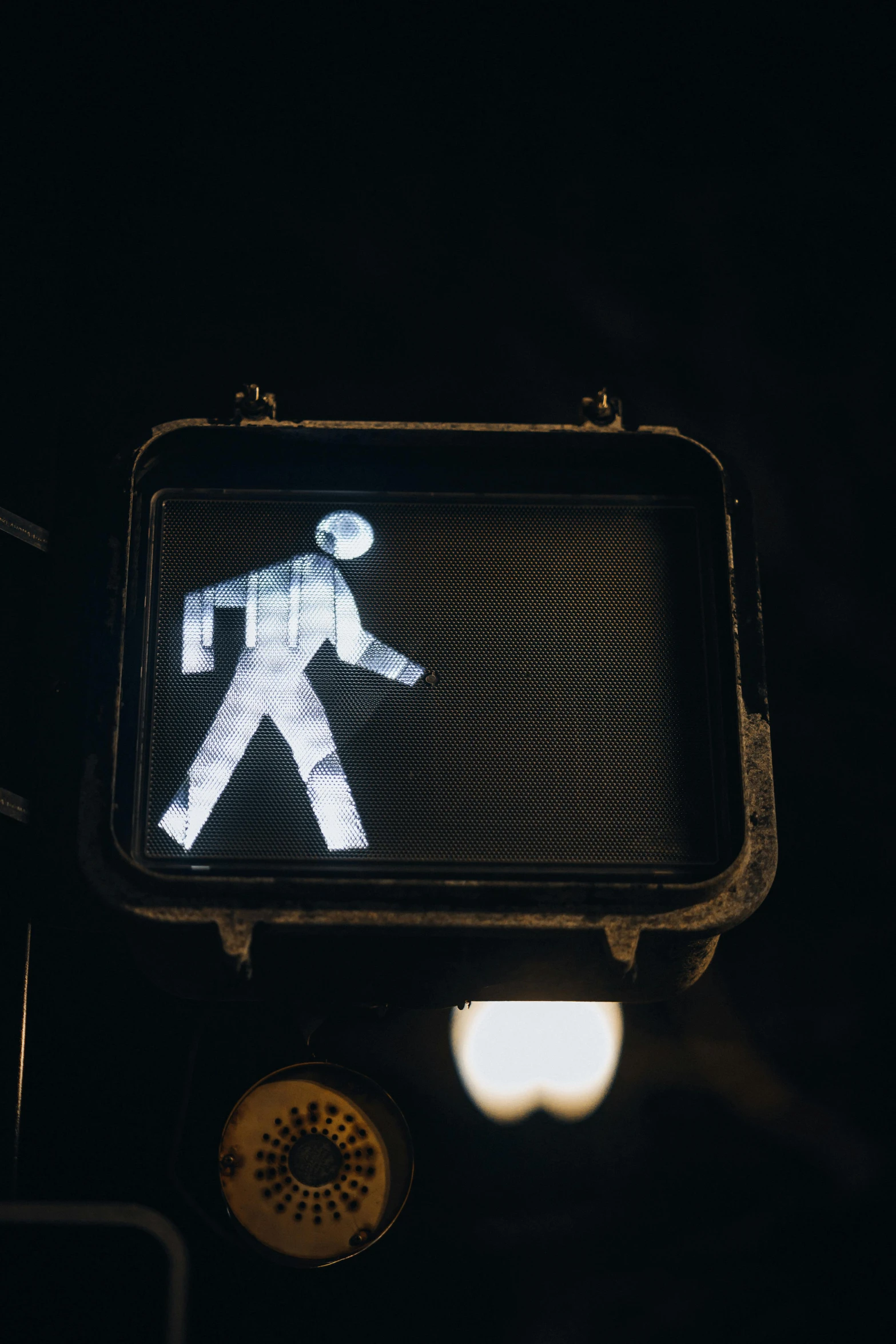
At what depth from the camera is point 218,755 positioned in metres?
0.89

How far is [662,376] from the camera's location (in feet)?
4.27

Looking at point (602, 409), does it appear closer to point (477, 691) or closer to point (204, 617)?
point (477, 691)

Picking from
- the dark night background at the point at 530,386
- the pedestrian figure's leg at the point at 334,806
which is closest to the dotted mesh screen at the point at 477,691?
the pedestrian figure's leg at the point at 334,806

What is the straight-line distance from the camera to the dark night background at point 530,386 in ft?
3.60

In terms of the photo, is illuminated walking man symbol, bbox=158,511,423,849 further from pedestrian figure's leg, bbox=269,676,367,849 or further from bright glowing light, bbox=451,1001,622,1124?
bright glowing light, bbox=451,1001,622,1124

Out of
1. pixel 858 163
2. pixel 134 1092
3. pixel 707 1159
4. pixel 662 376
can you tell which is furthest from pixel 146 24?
pixel 707 1159

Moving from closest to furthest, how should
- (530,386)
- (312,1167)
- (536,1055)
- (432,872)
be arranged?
(432,872) < (312,1167) < (536,1055) < (530,386)

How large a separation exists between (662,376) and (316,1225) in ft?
3.64

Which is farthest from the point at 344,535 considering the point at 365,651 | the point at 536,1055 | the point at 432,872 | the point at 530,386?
the point at 536,1055

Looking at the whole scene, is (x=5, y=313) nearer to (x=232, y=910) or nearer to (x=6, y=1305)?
(x=232, y=910)

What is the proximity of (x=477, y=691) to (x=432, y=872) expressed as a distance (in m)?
0.17

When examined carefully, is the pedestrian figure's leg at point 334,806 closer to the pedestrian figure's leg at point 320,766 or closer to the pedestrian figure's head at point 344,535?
the pedestrian figure's leg at point 320,766

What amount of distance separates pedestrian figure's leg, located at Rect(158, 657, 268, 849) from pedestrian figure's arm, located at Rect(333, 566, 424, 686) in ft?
0.28

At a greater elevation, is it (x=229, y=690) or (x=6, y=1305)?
(x=229, y=690)
